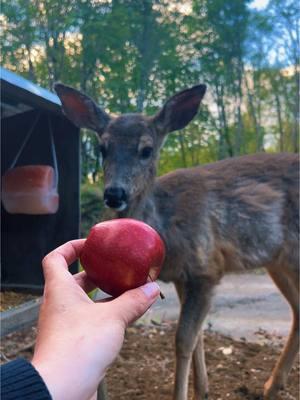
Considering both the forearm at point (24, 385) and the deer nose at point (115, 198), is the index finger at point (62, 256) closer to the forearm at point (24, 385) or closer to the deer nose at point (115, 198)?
the forearm at point (24, 385)

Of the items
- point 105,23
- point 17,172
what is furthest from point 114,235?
point 105,23

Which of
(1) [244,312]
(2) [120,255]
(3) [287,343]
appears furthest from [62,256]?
(1) [244,312]

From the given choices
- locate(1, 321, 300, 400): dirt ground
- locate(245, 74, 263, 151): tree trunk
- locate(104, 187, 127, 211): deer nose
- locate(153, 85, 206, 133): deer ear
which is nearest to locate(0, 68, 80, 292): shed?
locate(1, 321, 300, 400): dirt ground

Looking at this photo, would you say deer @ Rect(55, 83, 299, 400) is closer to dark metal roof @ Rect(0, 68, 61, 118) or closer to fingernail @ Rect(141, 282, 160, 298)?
dark metal roof @ Rect(0, 68, 61, 118)

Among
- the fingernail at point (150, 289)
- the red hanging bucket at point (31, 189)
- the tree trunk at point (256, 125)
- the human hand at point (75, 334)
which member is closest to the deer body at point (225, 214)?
the red hanging bucket at point (31, 189)

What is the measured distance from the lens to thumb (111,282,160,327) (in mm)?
1313

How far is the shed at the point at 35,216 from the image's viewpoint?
5012 mm

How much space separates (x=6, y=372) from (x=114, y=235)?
555 millimetres

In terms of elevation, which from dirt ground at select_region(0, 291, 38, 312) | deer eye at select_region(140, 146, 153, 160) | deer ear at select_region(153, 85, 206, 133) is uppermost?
deer ear at select_region(153, 85, 206, 133)

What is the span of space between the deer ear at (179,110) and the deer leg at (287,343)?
3.96 ft

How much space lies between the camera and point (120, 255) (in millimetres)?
1562

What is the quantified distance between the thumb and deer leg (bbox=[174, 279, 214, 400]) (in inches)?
75.8

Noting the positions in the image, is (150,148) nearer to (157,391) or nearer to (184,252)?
(184,252)

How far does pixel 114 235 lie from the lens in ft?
5.22
